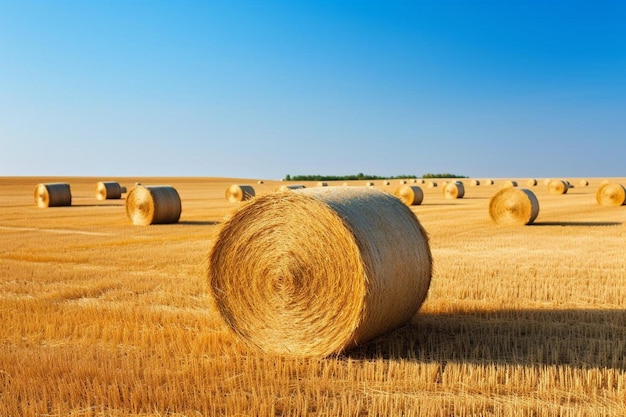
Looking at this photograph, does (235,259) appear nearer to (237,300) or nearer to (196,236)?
(237,300)

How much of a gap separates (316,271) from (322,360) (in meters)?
0.90

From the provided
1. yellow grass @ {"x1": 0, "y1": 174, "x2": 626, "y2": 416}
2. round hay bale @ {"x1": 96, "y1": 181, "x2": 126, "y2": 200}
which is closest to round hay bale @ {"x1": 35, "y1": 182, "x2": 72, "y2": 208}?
round hay bale @ {"x1": 96, "y1": 181, "x2": 126, "y2": 200}

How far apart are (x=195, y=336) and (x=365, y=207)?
2.29 meters

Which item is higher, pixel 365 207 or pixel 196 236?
pixel 365 207

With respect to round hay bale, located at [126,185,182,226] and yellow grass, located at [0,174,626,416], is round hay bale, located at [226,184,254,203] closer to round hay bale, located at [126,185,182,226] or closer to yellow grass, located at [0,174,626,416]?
round hay bale, located at [126,185,182,226]

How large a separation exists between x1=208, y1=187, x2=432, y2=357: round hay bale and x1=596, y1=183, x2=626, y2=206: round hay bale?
79.0 ft

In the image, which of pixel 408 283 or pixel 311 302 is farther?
pixel 408 283

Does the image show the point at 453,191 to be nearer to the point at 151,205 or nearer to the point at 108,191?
the point at 108,191

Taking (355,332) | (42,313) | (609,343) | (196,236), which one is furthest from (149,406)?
(196,236)

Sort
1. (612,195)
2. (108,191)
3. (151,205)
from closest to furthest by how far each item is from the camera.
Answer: (151,205) < (612,195) < (108,191)

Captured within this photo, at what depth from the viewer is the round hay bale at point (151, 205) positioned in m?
21.2

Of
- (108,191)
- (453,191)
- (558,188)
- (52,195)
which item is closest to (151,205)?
(52,195)

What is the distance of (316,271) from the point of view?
22.0 ft

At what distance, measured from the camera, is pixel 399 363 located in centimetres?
597
